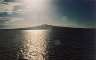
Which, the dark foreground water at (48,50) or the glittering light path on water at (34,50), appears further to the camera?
the dark foreground water at (48,50)

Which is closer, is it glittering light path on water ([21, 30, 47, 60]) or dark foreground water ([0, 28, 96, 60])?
glittering light path on water ([21, 30, 47, 60])

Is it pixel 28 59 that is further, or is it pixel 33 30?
pixel 33 30

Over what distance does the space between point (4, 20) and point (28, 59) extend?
7272cm

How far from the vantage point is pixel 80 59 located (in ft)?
135

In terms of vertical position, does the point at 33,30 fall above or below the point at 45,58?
below

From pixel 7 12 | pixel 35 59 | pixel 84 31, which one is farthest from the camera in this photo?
A: pixel 84 31

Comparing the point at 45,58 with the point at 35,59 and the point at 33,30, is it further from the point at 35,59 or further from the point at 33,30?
the point at 33,30

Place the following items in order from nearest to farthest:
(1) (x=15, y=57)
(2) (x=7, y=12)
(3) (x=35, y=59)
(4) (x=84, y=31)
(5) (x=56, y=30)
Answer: (3) (x=35, y=59) → (1) (x=15, y=57) → (2) (x=7, y=12) → (4) (x=84, y=31) → (5) (x=56, y=30)

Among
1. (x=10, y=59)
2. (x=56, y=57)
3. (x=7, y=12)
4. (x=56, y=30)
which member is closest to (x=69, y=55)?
(x=56, y=57)

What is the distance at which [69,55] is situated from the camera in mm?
45031

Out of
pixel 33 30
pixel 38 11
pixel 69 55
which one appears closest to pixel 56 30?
pixel 33 30

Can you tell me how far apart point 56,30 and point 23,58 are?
4961 inches

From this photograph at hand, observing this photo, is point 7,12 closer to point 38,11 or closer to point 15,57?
point 38,11

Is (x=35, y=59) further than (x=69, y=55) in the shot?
No
